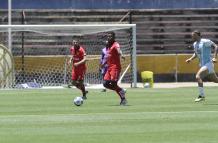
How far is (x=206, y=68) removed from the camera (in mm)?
21891

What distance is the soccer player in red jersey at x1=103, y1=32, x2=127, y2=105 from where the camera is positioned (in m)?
20.6

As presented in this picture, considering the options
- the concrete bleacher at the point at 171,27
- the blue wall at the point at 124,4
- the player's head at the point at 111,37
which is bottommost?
the player's head at the point at 111,37

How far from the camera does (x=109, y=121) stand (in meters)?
15.3

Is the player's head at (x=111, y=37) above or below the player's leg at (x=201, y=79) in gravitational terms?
above

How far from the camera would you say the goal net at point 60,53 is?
3347cm

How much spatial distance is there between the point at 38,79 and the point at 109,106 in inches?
564

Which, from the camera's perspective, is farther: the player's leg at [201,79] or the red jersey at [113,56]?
the player's leg at [201,79]

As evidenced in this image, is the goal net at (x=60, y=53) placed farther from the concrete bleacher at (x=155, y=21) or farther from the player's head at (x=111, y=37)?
the player's head at (x=111, y=37)

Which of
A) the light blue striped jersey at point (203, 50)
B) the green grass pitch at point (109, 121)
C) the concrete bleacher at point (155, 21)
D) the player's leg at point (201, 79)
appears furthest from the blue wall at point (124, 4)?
the player's leg at point (201, 79)

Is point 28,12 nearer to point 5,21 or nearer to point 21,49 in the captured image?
point 5,21

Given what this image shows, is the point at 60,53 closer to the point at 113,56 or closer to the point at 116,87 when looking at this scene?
the point at 113,56

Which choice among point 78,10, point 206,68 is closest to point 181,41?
point 78,10

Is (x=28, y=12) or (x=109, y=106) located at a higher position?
(x=28, y=12)

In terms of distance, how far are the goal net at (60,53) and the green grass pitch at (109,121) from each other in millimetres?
10985
